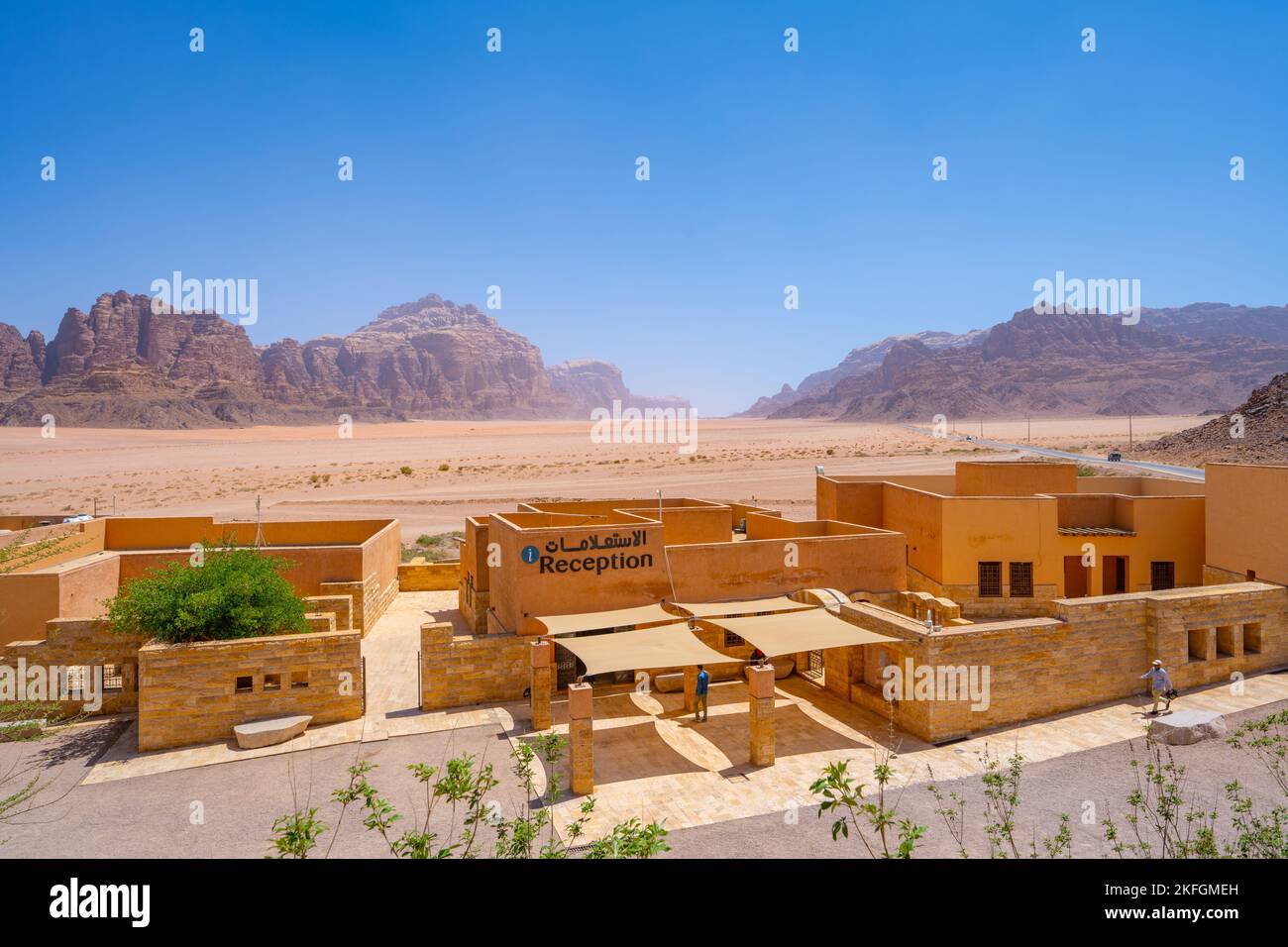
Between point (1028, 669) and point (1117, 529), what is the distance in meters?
13.1

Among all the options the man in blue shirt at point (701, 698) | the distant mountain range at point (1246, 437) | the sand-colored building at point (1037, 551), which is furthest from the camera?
the distant mountain range at point (1246, 437)

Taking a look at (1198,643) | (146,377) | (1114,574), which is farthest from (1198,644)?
(146,377)

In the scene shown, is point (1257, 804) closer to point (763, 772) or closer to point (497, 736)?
point (763, 772)

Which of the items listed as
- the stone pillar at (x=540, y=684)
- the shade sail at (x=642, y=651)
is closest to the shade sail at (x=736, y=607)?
the shade sail at (x=642, y=651)

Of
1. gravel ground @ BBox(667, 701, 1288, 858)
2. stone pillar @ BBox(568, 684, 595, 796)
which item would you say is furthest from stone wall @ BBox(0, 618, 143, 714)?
gravel ground @ BBox(667, 701, 1288, 858)

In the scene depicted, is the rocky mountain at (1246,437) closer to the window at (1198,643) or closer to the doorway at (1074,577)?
the doorway at (1074,577)

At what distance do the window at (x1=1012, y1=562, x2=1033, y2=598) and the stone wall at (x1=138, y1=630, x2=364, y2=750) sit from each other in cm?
1877

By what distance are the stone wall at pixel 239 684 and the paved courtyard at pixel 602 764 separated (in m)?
0.44

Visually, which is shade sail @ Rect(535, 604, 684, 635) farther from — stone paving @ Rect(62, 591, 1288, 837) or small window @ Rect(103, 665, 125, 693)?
small window @ Rect(103, 665, 125, 693)

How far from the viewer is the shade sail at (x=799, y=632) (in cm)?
1396

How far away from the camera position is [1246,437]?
56.9m

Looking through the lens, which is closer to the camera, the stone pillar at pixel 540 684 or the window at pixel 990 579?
the stone pillar at pixel 540 684
